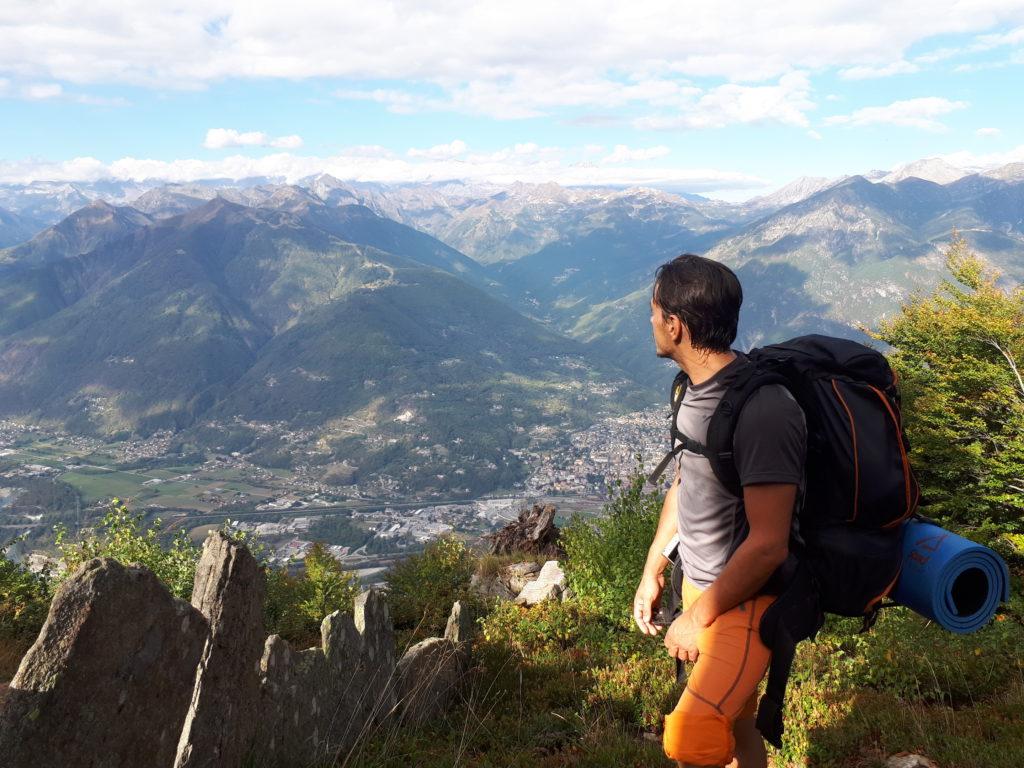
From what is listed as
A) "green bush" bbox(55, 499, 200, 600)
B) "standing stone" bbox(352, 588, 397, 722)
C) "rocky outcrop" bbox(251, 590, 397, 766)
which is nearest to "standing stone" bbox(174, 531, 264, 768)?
"rocky outcrop" bbox(251, 590, 397, 766)

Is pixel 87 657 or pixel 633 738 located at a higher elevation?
pixel 87 657

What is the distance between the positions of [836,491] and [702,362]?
2.68 feet

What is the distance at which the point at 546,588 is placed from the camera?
12.5 meters

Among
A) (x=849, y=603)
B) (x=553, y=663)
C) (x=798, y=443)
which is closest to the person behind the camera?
(x=798, y=443)

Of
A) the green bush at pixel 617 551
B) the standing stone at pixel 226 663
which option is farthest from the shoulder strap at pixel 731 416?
the green bush at pixel 617 551

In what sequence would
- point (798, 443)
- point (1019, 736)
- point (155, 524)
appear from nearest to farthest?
point (798, 443) < point (1019, 736) < point (155, 524)

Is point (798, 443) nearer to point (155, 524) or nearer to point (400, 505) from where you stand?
point (155, 524)

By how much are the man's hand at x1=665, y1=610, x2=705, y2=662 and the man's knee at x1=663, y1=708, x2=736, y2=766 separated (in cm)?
24

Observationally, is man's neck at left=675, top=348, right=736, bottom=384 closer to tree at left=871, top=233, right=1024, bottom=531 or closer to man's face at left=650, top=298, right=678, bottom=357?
man's face at left=650, top=298, right=678, bottom=357

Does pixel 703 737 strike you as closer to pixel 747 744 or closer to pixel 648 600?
pixel 747 744

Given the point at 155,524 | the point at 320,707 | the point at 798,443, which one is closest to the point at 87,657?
the point at 320,707

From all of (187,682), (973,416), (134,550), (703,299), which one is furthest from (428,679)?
(973,416)

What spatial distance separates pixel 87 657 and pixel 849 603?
376 cm

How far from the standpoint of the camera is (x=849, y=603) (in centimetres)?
283
